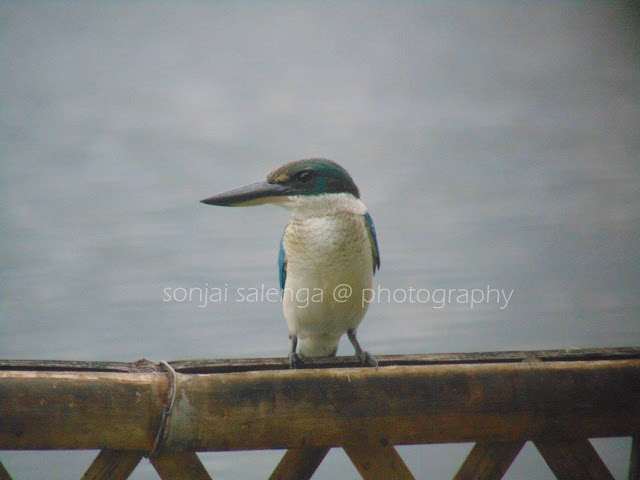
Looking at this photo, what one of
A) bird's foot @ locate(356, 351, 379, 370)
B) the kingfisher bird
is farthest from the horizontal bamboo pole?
the kingfisher bird

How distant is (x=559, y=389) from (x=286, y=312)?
1.10 meters

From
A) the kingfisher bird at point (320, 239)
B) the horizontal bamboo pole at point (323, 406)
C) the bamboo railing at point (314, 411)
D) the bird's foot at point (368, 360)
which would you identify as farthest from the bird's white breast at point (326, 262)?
the horizontal bamboo pole at point (323, 406)

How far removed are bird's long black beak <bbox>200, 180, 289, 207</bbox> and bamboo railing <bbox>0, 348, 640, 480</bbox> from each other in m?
0.64

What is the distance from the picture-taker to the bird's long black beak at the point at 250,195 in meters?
2.03

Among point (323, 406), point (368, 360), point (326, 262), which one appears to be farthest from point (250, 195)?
point (323, 406)

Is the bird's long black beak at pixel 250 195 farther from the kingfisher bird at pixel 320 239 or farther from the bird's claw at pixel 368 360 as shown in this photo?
the bird's claw at pixel 368 360

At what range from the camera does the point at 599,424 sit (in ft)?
4.63

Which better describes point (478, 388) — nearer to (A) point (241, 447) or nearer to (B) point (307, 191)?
(A) point (241, 447)

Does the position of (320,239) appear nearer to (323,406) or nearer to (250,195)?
(250,195)

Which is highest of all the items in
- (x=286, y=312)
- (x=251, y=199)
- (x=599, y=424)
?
(x=251, y=199)

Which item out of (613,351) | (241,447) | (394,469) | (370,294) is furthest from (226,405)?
(370,294)

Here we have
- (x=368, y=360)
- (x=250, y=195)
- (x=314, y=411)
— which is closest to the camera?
(x=314, y=411)

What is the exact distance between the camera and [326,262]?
215 centimetres

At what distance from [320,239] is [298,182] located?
0.56 feet
